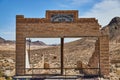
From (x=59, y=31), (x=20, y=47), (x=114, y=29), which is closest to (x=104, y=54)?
(x=59, y=31)

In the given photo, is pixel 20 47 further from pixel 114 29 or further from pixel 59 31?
pixel 114 29

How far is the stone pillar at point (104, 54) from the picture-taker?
1254 inches

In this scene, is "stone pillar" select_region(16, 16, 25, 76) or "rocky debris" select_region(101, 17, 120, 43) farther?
"rocky debris" select_region(101, 17, 120, 43)

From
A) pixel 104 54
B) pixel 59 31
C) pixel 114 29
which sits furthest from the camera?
pixel 114 29

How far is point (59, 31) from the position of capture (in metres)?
31.9

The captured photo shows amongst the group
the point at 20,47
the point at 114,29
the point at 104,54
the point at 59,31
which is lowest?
the point at 104,54

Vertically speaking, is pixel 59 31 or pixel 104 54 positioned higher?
pixel 59 31

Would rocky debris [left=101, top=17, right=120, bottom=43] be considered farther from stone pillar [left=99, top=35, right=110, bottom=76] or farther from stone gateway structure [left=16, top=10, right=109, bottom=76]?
stone gateway structure [left=16, top=10, right=109, bottom=76]

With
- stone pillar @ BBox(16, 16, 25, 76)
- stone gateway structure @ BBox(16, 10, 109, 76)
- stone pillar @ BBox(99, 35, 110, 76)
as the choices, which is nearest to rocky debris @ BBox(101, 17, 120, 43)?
stone pillar @ BBox(99, 35, 110, 76)

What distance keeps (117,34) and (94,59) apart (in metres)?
82.4

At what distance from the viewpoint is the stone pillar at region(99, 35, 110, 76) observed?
31.9m

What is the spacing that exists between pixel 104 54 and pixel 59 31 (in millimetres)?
4497

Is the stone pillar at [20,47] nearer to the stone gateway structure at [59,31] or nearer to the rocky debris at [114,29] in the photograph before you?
the stone gateway structure at [59,31]

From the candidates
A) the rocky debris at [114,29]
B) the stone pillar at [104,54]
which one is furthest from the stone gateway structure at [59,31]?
the rocky debris at [114,29]
